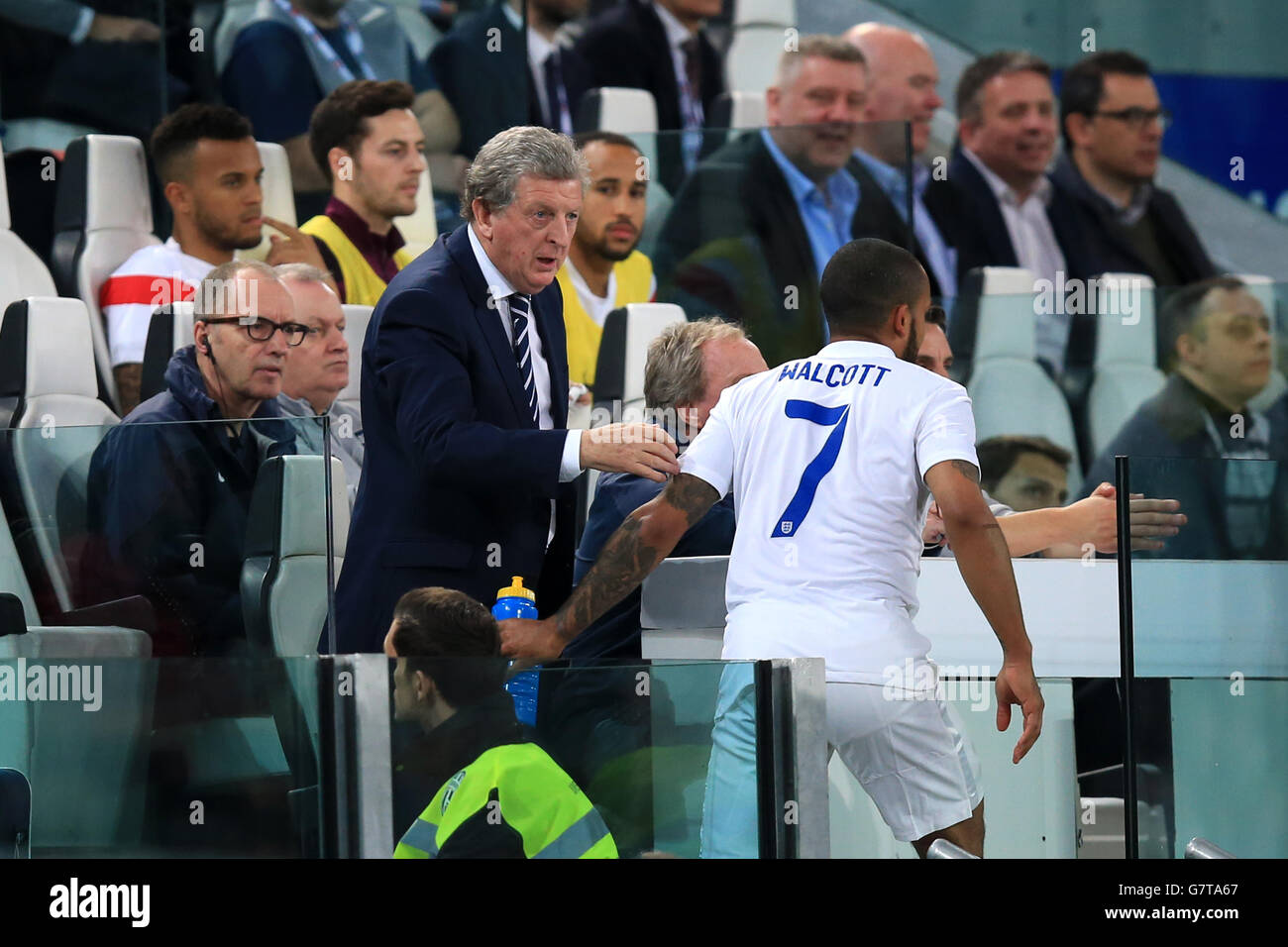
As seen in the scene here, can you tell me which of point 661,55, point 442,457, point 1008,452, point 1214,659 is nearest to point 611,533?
point 442,457

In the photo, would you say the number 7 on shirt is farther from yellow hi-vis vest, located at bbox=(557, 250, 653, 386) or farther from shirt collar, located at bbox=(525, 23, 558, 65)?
shirt collar, located at bbox=(525, 23, 558, 65)

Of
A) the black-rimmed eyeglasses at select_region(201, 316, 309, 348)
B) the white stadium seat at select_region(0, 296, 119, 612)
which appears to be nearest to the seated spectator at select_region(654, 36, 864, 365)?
the black-rimmed eyeglasses at select_region(201, 316, 309, 348)

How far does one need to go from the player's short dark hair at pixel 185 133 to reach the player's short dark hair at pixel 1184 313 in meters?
2.75

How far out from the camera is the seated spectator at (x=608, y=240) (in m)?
5.41

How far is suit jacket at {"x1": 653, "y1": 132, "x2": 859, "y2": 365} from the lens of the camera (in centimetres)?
543

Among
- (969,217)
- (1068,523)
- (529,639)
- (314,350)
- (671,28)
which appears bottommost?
(529,639)

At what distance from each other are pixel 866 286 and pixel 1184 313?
2.92 m

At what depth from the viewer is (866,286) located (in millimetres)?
3012

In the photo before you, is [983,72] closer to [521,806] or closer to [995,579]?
[995,579]

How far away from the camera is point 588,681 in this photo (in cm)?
265

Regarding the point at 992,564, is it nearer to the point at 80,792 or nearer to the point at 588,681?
the point at 588,681

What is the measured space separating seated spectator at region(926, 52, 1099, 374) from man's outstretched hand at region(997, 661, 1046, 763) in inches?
180

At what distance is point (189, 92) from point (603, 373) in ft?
7.43
